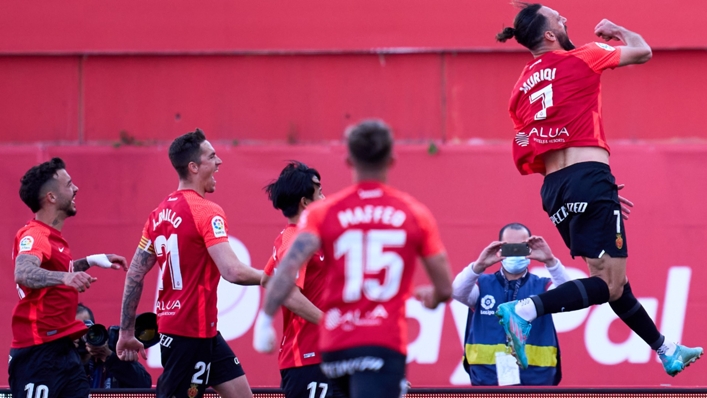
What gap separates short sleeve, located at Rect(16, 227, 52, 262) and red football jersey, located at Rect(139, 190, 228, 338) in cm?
80

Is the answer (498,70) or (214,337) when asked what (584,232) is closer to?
(214,337)

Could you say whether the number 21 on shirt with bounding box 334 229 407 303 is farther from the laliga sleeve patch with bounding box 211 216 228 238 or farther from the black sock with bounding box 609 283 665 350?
the black sock with bounding box 609 283 665 350

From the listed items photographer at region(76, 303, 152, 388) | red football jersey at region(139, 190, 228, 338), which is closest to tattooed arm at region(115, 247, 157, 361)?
red football jersey at region(139, 190, 228, 338)

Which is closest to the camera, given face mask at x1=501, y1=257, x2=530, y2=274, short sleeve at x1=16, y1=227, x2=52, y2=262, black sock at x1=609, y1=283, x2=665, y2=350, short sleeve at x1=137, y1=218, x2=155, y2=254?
black sock at x1=609, y1=283, x2=665, y2=350

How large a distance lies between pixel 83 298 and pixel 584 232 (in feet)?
17.7

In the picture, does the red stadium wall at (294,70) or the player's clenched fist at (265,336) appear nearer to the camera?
the player's clenched fist at (265,336)

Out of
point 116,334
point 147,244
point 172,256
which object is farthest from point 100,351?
point 172,256

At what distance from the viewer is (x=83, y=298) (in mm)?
9031

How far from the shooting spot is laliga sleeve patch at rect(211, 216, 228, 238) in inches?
213

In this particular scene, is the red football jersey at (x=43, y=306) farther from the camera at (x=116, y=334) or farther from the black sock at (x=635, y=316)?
the black sock at (x=635, y=316)

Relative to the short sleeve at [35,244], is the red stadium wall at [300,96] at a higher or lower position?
higher

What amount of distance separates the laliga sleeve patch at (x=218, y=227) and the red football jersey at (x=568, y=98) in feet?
6.14

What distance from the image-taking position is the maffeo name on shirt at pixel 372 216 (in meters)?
3.86

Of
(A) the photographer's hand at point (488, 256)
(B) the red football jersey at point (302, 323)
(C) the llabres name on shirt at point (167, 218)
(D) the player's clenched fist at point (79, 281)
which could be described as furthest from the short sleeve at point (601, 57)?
(D) the player's clenched fist at point (79, 281)
